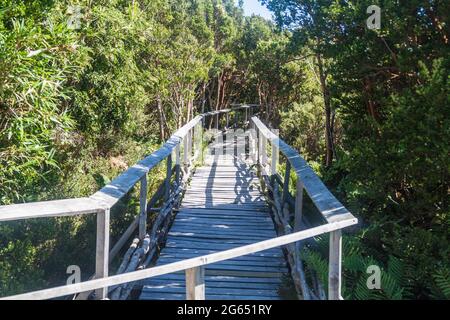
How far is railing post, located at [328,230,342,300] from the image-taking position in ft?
7.77

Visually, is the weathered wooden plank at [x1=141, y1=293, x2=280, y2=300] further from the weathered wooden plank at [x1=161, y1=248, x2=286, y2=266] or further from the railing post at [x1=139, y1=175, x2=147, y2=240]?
the railing post at [x1=139, y1=175, x2=147, y2=240]

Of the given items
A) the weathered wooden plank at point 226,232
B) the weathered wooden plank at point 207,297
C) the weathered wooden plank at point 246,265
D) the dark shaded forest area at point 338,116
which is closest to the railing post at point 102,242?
the weathered wooden plank at point 207,297

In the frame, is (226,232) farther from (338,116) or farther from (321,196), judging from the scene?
(338,116)

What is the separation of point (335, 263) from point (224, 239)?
2.60 meters

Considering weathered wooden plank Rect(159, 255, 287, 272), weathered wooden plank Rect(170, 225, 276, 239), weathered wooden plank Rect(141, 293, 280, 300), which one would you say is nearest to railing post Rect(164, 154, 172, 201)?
weathered wooden plank Rect(170, 225, 276, 239)

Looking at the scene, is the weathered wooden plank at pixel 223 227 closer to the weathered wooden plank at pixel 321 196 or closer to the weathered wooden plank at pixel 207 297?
the weathered wooden plank at pixel 321 196

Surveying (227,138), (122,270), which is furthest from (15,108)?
(227,138)

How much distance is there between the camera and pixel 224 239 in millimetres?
4902

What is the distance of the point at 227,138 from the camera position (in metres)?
16.9

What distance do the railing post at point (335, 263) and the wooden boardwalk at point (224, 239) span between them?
118cm

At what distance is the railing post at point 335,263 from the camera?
2.37 m

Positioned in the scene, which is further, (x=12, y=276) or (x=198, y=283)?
(x=12, y=276)

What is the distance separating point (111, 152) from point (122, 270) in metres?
8.35
